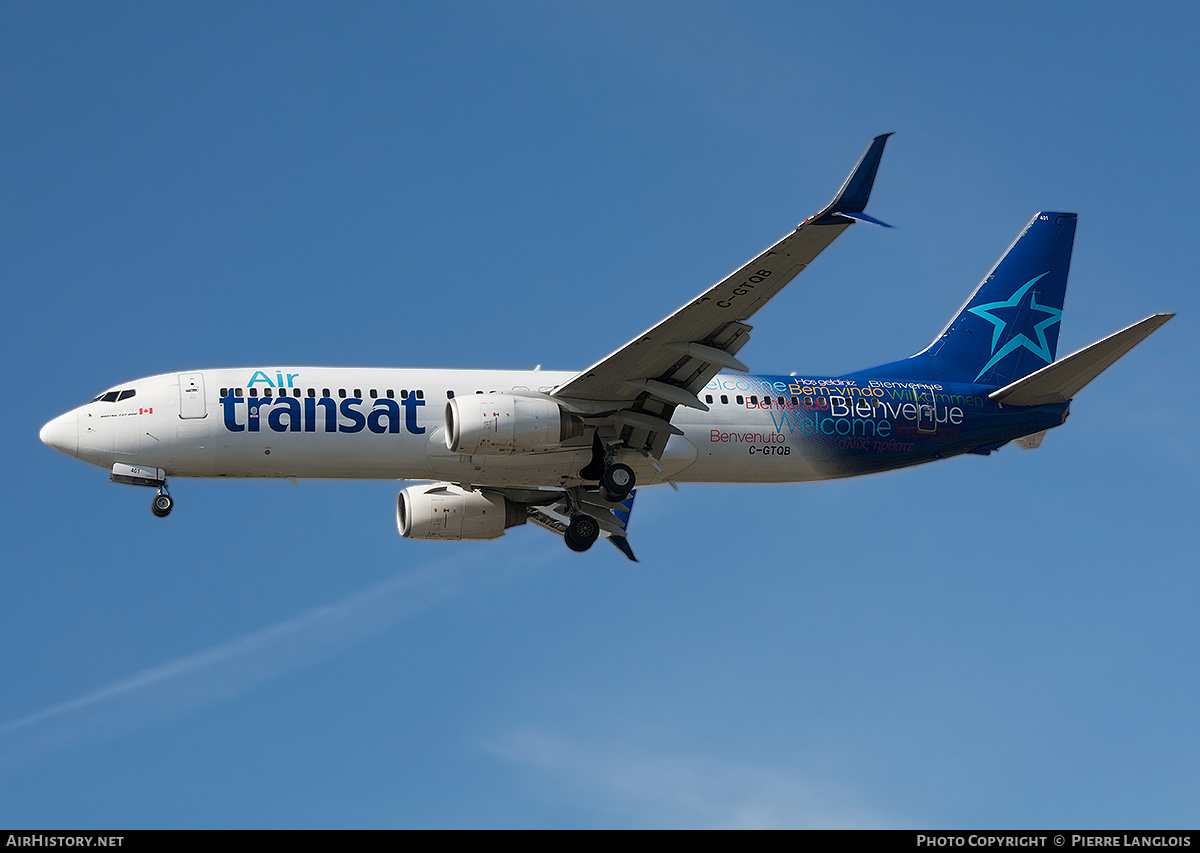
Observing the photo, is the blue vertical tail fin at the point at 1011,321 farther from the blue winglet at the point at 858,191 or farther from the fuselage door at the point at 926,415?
the blue winglet at the point at 858,191

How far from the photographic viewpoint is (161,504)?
39.3m

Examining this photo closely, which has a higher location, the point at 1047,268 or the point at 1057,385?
the point at 1047,268

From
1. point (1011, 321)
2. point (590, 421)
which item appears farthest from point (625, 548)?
point (1011, 321)

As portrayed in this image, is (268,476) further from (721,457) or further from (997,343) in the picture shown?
(997,343)

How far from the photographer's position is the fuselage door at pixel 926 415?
4291cm

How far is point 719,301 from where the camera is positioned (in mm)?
35344

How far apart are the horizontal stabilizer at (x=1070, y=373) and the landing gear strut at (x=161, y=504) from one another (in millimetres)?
23224

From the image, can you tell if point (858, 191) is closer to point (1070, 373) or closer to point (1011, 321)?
point (1070, 373)

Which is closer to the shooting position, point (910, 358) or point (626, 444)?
point (626, 444)

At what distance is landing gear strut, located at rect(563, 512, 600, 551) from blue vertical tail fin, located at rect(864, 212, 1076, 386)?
371 inches
